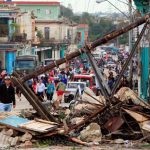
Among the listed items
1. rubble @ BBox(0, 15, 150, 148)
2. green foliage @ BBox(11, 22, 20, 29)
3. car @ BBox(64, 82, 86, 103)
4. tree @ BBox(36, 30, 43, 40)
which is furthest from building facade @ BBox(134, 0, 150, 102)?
tree @ BBox(36, 30, 43, 40)

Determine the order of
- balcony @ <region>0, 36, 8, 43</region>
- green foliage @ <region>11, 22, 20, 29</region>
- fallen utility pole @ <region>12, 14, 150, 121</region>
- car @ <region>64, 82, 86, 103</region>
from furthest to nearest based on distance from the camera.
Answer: green foliage @ <region>11, 22, 20, 29</region> < balcony @ <region>0, 36, 8, 43</region> < car @ <region>64, 82, 86, 103</region> < fallen utility pole @ <region>12, 14, 150, 121</region>

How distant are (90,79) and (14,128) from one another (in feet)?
64.0

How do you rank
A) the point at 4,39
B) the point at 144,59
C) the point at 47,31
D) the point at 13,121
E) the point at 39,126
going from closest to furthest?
the point at 39,126 → the point at 13,121 → the point at 144,59 → the point at 4,39 → the point at 47,31

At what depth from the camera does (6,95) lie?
18672 millimetres

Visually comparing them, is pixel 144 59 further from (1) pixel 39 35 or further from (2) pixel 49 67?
(1) pixel 39 35

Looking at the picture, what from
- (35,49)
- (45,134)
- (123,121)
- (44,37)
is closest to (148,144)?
(123,121)

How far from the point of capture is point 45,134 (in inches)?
588

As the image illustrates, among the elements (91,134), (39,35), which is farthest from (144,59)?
(39,35)

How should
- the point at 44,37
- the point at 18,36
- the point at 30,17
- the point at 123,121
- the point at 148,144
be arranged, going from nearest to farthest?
the point at 148,144 < the point at 123,121 < the point at 18,36 < the point at 30,17 < the point at 44,37

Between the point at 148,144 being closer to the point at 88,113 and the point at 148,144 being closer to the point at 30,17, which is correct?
the point at 88,113

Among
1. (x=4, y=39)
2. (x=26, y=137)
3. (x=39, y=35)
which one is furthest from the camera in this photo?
(x=39, y=35)

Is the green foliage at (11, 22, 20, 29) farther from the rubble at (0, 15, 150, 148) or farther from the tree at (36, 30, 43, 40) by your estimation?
the rubble at (0, 15, 150, 148)

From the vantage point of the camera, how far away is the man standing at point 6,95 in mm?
18594

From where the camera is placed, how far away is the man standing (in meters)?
18.6
